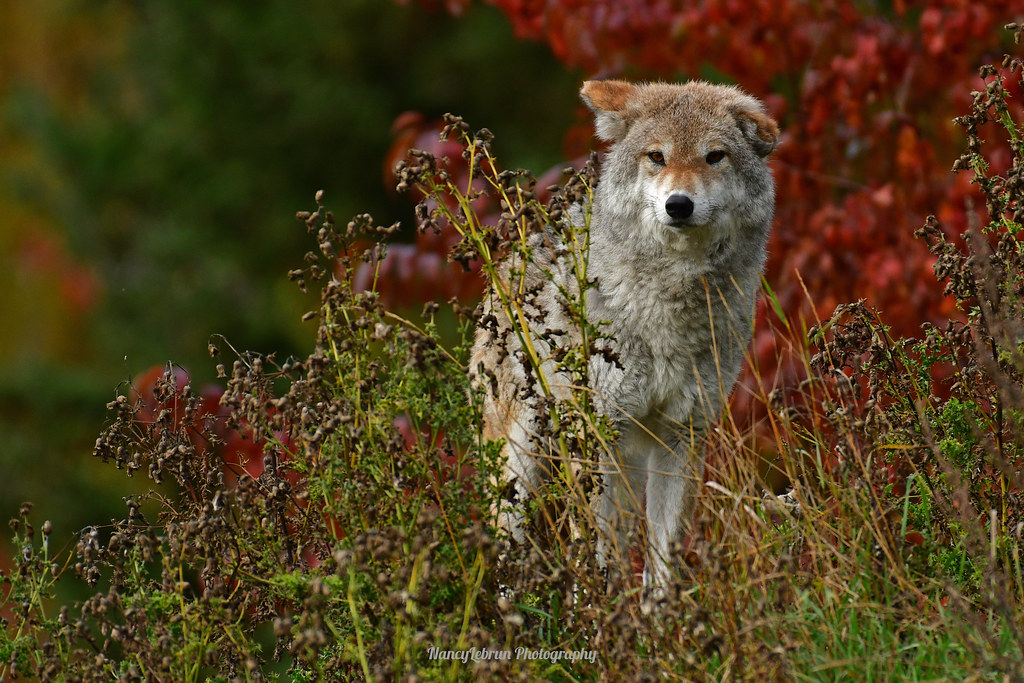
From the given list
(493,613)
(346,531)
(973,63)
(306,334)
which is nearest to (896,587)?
(493,613)

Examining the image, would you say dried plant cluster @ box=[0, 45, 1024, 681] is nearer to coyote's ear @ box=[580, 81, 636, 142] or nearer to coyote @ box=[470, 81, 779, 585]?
coyote @ box=[470, 81, 779, 585]

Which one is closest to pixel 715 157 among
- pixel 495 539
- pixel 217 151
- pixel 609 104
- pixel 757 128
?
pixel 757 128

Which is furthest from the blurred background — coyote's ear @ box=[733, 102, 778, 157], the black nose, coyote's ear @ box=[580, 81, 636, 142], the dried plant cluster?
the dried plant cluster

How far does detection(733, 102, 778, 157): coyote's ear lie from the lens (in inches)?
194

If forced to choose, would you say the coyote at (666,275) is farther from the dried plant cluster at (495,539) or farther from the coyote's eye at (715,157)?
the dried plant cluster at (495,539)

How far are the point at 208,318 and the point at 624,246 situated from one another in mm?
9361

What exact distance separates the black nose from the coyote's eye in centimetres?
33

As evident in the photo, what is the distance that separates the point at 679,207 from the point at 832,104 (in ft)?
8.44

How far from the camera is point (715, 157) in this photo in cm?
477

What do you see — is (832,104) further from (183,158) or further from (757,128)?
(183,158)

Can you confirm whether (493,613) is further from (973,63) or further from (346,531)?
(973,63)

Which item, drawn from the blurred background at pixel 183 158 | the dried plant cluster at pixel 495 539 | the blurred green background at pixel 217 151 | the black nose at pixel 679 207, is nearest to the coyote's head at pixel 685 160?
the black nose at pixel 679 207

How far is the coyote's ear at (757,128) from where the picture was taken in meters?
4.92

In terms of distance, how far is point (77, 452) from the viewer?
12.5 m
